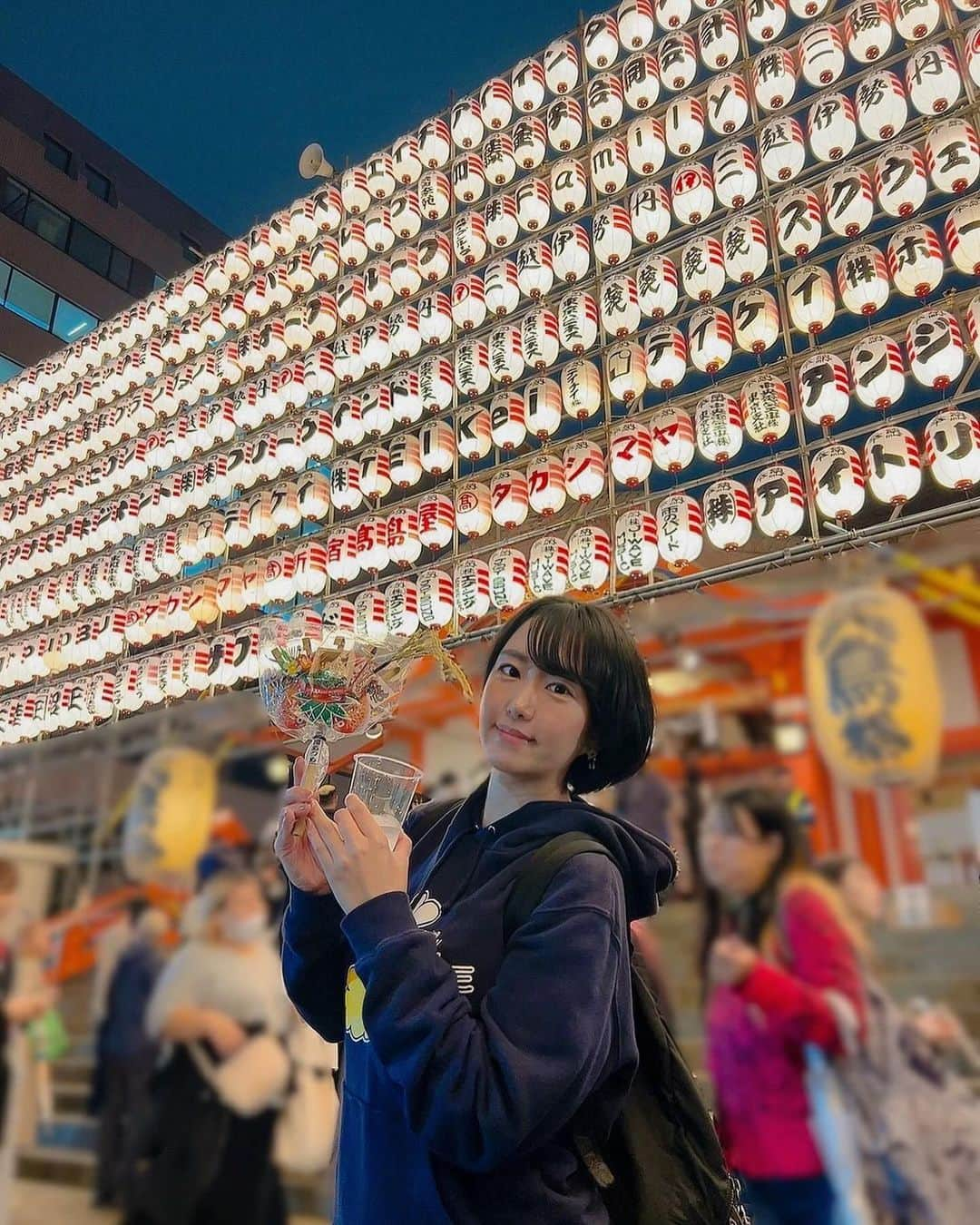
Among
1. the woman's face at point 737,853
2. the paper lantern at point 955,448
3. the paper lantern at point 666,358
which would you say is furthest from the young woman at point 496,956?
the paper lantern at point 666,358

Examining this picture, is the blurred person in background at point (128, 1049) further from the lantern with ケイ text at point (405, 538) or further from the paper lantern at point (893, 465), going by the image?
the lantern with ケイ text at point (405, 538)

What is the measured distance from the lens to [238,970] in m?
2.15

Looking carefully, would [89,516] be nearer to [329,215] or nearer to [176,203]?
[329,215]

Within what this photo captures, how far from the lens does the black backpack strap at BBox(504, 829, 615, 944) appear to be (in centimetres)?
103

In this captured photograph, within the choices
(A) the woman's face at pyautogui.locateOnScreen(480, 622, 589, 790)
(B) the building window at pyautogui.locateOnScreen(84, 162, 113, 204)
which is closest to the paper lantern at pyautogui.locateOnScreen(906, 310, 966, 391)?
(A) the woman's face at pyautogui.locateOnScreen(480, 622, 589, 790)

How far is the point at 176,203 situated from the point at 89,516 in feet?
50.1

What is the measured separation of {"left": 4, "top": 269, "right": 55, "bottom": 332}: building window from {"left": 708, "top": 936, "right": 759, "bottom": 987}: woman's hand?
1981 centimetres

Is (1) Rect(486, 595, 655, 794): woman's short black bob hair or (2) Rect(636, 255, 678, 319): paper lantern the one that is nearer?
(1) Rect(486, 595, 655, 794): woman's short black bob hair

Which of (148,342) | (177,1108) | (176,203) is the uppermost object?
(176,203)

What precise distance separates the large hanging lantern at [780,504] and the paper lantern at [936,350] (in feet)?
3.02

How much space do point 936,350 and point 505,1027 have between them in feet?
17.6

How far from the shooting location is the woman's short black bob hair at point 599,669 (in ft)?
4.03

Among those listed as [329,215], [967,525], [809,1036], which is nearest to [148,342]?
[329,215]

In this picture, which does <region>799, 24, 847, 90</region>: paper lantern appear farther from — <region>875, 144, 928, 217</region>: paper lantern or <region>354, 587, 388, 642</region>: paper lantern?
<region>354, 587, 388, 642</region>: paper lantern
